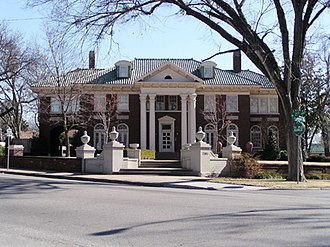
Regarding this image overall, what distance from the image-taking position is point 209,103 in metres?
48.2

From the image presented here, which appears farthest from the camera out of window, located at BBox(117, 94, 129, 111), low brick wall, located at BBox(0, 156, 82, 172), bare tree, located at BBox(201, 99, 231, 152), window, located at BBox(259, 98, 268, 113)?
window, located at BBox(259, 98, 268, 113)

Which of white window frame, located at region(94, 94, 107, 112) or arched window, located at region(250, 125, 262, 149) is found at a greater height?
white window frame, located at region(94, 94, 107, 112)

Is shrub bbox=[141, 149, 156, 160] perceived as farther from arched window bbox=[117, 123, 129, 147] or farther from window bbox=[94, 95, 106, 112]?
window bbox=[94, 95, 106, 112]

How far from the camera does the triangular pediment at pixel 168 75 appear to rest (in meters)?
46.3

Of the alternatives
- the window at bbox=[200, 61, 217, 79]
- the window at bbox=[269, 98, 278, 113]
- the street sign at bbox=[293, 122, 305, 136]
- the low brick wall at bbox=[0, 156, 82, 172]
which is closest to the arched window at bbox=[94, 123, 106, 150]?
the window at bbox=[200, 61, 217, 79]

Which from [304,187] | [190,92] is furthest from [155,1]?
[190,92]

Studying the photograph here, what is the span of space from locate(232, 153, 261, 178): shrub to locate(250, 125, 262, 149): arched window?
80.1 ft

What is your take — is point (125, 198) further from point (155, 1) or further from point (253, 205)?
point (155, 1)

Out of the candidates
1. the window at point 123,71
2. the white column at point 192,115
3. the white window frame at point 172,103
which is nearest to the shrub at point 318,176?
the white column at point 192,115

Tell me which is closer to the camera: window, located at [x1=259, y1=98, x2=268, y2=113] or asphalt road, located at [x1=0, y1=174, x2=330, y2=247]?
asphalt road, located at [x1=0, y1=174, x2=330, y2=247]

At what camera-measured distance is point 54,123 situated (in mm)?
46750

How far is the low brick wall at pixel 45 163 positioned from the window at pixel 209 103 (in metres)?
22.3

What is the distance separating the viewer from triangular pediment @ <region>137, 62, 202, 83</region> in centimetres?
4628

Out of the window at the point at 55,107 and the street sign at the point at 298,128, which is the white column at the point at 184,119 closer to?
the window at the point at 55,107
